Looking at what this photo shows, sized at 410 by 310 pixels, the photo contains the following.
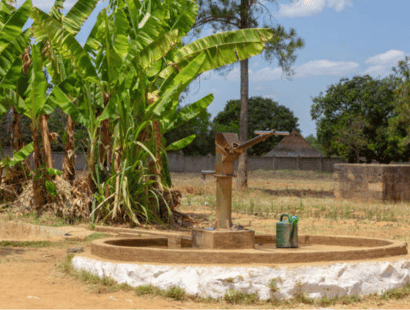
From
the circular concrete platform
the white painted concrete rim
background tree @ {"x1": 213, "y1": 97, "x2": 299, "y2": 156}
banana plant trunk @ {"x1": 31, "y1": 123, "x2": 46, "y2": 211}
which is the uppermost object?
background tree @ {"x1": 213, "y1": 97, "x2": 299, "y2": 156}

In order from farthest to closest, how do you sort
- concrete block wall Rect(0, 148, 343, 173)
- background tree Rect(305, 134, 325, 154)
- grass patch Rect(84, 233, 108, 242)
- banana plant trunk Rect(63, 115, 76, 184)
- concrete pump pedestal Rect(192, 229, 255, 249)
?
background tree Rect(305, 134, 325, 154) < concrete block wall Rect(0, 148, 343, 173) < banana plant trunk Rect(63, 115, 76, 184) < grass patch Rect(84, 233, 108, 242) < concrete pump pedestal Rect(192, 229, 255, 249)

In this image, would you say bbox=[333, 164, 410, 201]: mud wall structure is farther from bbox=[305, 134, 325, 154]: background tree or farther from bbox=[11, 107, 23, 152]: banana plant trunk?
bbox=[305, 134, 325, 154]: background tree

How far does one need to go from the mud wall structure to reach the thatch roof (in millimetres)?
24944

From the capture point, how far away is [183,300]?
16.2ft

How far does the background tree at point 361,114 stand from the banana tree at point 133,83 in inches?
1206

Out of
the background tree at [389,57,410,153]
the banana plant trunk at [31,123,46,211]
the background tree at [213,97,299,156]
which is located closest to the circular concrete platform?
the banana plant trunk at [31,123,46,211]

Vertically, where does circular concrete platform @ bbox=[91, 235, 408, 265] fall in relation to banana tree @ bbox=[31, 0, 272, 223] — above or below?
below

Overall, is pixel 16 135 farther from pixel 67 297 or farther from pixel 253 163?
pixel 253 163

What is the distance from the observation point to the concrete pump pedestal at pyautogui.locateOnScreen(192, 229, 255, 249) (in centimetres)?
589

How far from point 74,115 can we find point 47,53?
5.50ft

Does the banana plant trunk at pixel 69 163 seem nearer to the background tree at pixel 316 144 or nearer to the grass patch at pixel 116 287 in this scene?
the grass patch at pixel 116 287

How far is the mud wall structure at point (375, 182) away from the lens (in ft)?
54.6

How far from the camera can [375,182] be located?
16.8m

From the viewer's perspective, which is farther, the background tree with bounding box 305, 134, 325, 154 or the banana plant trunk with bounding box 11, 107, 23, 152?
the background tree with bounding box 305, 134, 325, 154
